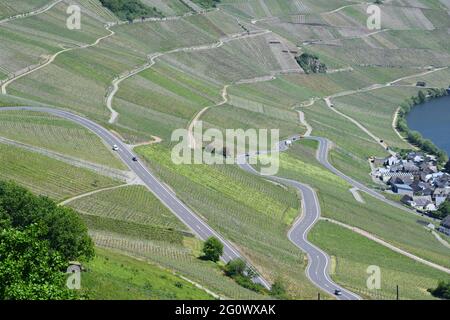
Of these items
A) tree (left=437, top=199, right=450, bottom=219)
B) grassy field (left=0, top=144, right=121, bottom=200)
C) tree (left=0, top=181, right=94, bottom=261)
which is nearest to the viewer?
tree (left=0, top=181, right=94, bottom=261)

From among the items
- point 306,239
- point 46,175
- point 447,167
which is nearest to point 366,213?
point 306,239

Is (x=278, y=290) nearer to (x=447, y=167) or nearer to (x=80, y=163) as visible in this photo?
(x=80, y=163)

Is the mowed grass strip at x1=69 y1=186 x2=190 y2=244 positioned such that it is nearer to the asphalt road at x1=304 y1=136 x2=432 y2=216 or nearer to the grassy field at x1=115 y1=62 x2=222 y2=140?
the grassy field at x1=115 y1=62 x2=222 y2=140

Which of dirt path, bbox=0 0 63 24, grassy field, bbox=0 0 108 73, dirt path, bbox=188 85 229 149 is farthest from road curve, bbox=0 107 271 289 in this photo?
dirt path, bbox=0 0 63 24

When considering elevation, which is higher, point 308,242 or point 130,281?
point 130,281
